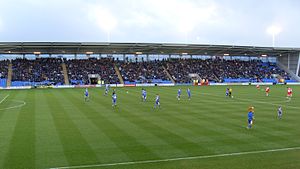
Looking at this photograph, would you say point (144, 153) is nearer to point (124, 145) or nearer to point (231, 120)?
point (124, 145)

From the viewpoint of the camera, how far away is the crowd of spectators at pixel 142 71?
266 feet

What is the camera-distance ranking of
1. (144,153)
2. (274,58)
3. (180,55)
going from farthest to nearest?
(274,58) → (180,55) → (144,153)

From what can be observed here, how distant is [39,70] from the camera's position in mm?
77250

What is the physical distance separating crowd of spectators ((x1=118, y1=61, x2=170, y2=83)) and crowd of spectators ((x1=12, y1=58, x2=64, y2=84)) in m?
17.1

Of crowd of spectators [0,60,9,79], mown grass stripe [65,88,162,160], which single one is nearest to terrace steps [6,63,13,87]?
crowd of spectators [0,60,9,79]

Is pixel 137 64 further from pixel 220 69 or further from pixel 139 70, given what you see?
pixel 220 69

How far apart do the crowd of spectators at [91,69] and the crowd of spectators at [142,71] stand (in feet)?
10.4

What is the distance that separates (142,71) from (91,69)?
14349mm

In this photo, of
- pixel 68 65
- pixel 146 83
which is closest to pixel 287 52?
pixel 146 83

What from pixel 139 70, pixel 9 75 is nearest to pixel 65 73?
pixel 9 75

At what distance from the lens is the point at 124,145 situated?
1628cm

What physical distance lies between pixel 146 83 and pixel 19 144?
61852 mm

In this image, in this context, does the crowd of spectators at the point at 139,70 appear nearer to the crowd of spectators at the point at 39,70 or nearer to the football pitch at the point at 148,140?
the crowd of spectators at the point at 39,70

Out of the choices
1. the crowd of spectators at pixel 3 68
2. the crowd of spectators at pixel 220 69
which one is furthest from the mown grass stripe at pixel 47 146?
the crowd of spectators at pixel 220 69
